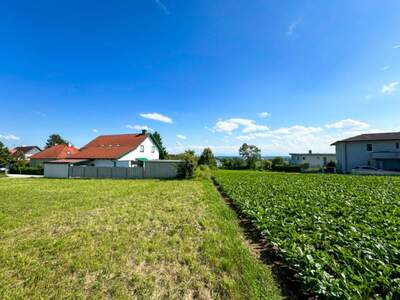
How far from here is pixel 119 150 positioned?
22391mm

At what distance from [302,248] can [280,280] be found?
0.74 m

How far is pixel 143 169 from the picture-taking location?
63.3 feet

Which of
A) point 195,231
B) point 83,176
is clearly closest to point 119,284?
point 195,231

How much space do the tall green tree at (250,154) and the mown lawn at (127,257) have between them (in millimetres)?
30491

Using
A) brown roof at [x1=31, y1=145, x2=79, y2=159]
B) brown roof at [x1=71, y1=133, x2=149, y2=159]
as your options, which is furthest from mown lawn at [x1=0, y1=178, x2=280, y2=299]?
brown roof at [x1=31, y1=145, x2=79, y2=159]

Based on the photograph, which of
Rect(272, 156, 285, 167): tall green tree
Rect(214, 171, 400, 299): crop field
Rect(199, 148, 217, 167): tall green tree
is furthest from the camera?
Rect(272, 156, 285, 167): tall green tree

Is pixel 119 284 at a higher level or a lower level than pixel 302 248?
lower

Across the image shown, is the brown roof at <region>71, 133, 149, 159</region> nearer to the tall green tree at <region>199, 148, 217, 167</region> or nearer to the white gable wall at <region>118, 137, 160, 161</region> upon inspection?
the white gable wall at <region>118, 137, 160, 161</region>

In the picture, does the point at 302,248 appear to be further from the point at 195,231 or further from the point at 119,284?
the point at 119,284

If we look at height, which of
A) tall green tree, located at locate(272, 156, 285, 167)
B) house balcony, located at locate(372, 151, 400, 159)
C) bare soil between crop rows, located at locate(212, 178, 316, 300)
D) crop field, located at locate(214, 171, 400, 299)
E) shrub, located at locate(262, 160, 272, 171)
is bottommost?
bare soil between crop rows, located at locate(212, 178, 316, 300)

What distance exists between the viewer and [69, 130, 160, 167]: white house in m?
21.5

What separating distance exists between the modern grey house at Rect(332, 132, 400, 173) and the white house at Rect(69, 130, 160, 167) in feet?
98.1

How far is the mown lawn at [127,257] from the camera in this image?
283 cm

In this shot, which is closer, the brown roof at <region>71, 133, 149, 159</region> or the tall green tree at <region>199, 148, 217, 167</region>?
the brown roof at <region>71, 133, 149, 159</region>
